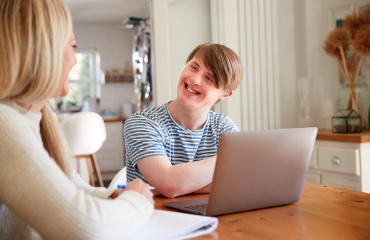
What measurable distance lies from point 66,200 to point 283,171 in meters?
0.52

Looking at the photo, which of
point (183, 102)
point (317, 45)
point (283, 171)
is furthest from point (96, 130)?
point (317, 45)

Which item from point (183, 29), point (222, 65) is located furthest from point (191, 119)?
point (183, 29)

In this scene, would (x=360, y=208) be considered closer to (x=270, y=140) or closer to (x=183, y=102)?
(x=270, y=140)

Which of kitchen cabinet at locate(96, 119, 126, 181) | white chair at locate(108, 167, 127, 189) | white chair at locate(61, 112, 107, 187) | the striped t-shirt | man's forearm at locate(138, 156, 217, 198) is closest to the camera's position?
man's forearm at locate(138, 156, 217, 198)

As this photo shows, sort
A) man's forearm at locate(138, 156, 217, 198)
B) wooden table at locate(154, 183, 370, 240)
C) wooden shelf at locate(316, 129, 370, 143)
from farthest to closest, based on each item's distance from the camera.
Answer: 1. wooden shelf at locate(316, 129, 370, 143)
2. man's forearm at locate(138, 156, 217, 198)
3. wooden table at locate(154, 183, 370, 240)

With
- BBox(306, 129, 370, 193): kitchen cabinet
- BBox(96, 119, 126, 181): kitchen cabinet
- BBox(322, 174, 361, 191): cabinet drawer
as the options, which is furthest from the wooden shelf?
BBox(96, 119, 126, 181): kitchen cabinet

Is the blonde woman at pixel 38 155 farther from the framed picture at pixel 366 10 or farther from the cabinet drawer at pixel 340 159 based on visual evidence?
the framed picture at pixel 366 10

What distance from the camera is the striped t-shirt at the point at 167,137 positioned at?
46.1 inches

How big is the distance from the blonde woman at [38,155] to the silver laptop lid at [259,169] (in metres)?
0.17

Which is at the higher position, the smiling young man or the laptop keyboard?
the smiling young man

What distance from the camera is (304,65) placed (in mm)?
2807

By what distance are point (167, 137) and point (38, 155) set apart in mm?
743

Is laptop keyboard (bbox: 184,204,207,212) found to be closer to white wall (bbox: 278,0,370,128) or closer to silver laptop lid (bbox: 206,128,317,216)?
silver laptop lid (bbox: 206,128,317,216)

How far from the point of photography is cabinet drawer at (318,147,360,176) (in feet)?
6.51
